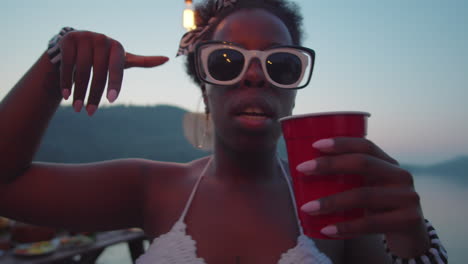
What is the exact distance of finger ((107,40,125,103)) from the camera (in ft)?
2.59

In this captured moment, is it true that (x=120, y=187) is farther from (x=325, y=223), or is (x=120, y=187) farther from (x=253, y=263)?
(x=325, y=223)

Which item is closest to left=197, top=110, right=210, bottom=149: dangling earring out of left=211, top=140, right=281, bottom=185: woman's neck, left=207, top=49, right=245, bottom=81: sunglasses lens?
left=211, top=140, right=281, bottom=185: woman's neck

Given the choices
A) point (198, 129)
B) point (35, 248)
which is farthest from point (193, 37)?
point (35, 248)

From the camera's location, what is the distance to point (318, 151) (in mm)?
690

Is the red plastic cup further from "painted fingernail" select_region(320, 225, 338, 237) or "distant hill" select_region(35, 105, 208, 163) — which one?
"distant hill" select_region(35, 105, 208, 163)

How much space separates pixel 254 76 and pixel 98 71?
2.12ft

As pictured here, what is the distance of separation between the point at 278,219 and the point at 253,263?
247 mm

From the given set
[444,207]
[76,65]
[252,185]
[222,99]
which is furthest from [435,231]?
[444,207]

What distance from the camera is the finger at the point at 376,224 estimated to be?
671mm

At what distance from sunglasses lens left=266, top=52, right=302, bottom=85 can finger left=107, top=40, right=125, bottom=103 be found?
64 centimetres

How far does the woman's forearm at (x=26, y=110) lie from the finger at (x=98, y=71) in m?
0.33

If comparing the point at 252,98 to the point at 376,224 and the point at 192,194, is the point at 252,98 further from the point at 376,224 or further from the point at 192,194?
the point at 376,224

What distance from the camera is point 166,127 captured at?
58.5ft

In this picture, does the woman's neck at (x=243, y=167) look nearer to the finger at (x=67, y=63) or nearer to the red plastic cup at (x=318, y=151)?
the red plastic cup at (x=318, y=151)
